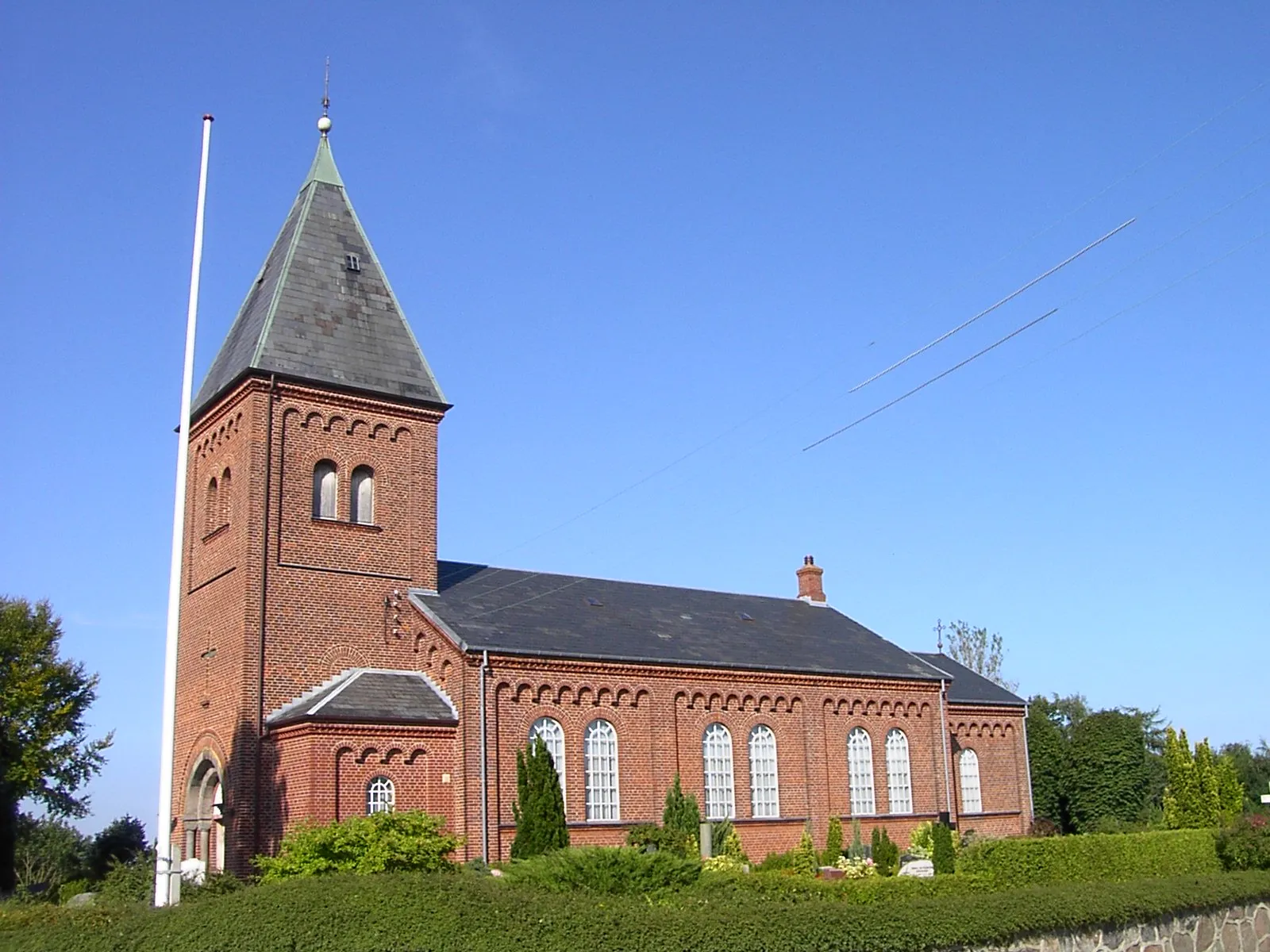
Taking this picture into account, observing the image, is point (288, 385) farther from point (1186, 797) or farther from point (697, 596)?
point (1186, 797)

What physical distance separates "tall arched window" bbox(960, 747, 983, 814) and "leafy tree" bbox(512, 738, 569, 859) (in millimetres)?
17898

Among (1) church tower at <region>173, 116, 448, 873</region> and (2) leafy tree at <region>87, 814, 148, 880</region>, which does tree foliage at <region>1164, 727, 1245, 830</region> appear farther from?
(2) leafy tree at <region>87, 814, 148, 880</region>

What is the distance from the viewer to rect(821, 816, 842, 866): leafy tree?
3394 centimetres

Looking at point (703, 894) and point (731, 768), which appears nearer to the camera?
point (703, 894)

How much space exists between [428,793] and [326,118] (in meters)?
19.0

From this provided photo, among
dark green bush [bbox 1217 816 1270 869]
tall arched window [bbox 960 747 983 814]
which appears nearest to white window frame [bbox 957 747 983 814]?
tall arched window [bbox 960 747 983 814]

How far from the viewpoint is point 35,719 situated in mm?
46000

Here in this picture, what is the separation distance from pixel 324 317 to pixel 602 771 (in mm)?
13718

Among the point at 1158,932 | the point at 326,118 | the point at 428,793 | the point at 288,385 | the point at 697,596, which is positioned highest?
the point at 326,118

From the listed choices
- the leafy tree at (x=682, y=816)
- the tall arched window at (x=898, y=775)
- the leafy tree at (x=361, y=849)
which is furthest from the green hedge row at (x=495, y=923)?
the tall arched window at (x=898, y=775)

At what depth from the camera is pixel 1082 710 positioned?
7469 centimetres

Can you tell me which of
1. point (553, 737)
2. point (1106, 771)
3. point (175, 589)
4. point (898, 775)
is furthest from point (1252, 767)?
point (175, 589)

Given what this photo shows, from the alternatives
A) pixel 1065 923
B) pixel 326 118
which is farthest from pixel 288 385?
pixel 1065 923

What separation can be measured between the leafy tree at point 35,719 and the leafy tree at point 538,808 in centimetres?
2617
